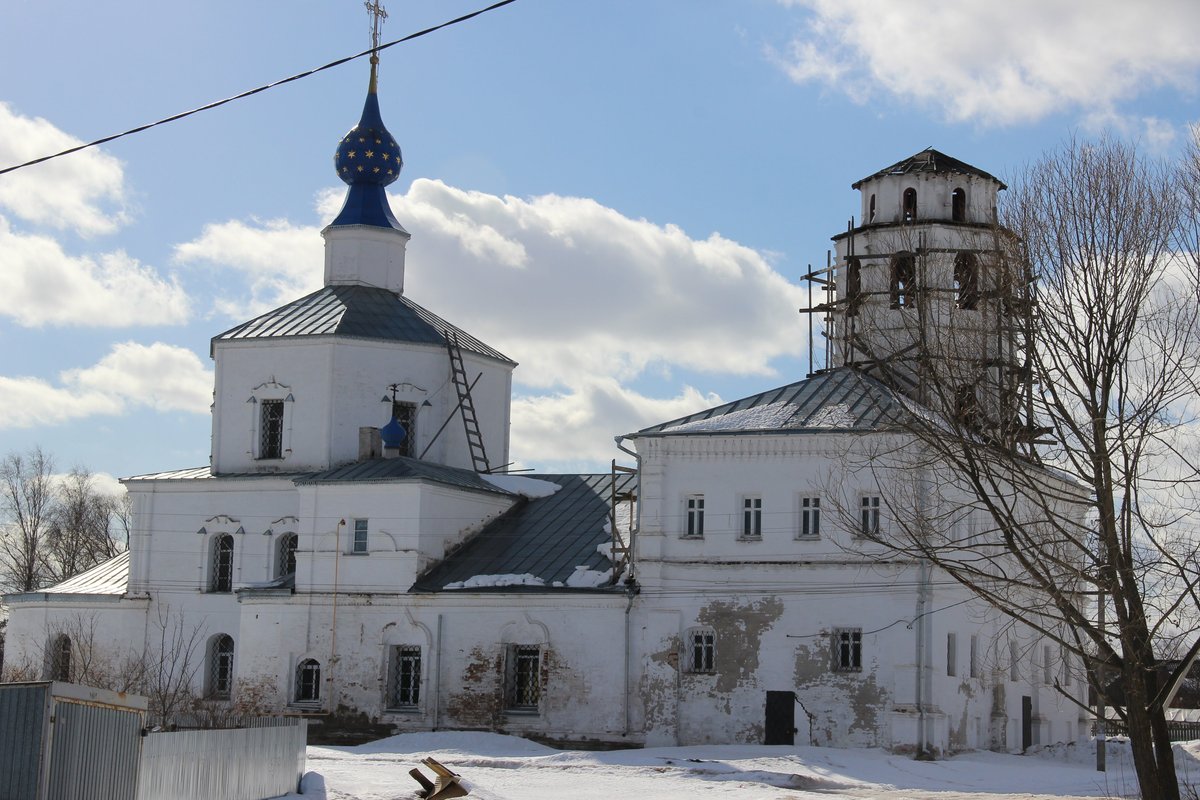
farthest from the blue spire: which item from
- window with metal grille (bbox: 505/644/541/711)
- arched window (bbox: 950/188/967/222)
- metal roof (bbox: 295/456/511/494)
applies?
arched window (bbox: 950/188/967/222)

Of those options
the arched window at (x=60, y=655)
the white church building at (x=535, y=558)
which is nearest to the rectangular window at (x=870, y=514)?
the white church building at (x=535, y=558)

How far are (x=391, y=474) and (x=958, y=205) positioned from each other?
11.7 m

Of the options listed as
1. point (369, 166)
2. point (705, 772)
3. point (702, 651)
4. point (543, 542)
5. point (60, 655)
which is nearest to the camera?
point (705, 772)

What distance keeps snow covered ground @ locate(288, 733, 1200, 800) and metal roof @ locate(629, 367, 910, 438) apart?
5273 mm

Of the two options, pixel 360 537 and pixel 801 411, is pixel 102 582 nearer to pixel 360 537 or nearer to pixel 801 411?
pixel 360 537

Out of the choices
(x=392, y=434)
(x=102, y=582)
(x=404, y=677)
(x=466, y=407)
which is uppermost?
(x=466, y=407)

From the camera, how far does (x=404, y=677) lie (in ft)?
97.6

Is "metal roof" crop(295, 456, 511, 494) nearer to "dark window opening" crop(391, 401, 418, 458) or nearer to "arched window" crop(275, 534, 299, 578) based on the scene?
"dark window opening" crop(391, 401, 418, 458)

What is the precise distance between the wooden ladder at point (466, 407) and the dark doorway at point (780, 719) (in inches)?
367

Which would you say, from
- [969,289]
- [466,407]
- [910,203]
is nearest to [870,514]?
[969,289]

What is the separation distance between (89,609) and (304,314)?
7219 millimetres

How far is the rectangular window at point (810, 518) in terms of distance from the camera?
27000mm

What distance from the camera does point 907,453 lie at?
24391mm

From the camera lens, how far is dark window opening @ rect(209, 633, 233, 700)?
104 feet
